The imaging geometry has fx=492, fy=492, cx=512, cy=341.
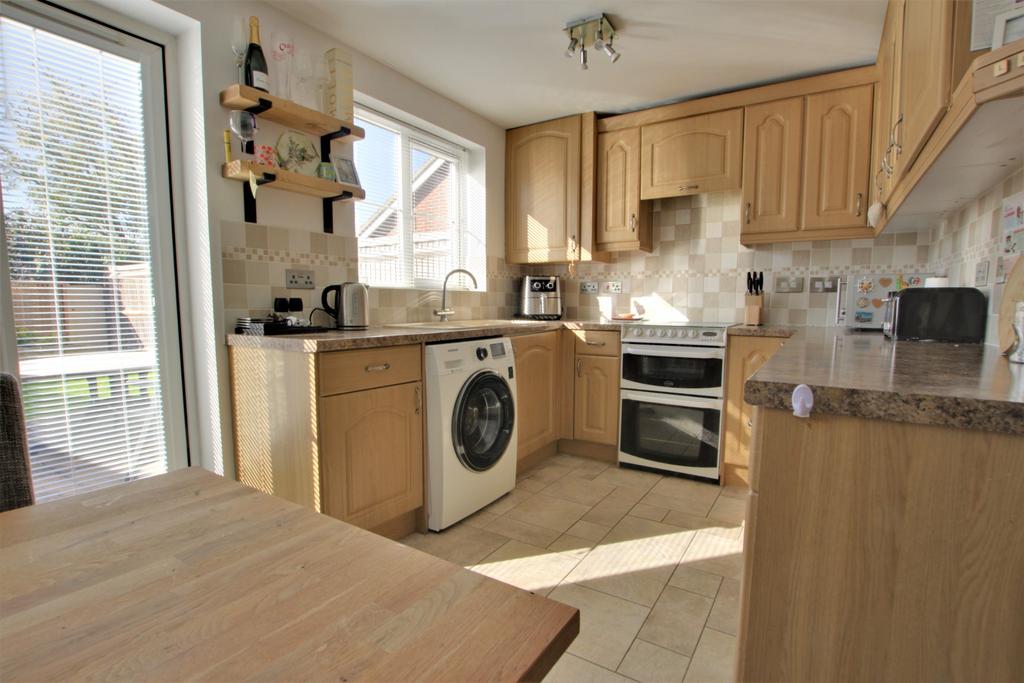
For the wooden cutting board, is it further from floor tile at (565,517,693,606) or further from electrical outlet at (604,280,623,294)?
electrical outlet at (604,280,623,294)

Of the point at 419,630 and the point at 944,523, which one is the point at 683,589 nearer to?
the point at 944,523

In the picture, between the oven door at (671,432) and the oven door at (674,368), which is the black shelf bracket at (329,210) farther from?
the oven door at (671,432)

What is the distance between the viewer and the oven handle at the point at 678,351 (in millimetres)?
2759

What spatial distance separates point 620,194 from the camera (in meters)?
3.31

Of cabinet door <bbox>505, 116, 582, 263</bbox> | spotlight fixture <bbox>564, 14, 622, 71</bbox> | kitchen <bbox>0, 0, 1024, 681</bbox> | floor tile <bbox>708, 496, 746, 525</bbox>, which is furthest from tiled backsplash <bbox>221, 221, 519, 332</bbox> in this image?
floor tile <bbox>708, 496, 746, 525</bbox>

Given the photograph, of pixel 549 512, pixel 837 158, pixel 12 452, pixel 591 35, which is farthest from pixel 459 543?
pixel 837 158

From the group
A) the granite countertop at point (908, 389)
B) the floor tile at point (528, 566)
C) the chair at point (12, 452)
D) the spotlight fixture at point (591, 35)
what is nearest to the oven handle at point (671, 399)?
the floor tile at point (528, 566)

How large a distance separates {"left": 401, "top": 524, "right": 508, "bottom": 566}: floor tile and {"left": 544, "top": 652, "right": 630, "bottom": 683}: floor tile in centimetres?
63

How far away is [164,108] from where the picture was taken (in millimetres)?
1931

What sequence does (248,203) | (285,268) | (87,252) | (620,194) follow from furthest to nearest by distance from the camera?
(620,194), (285,268), (248,203), (87,252)

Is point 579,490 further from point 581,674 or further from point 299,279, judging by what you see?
point 299,279

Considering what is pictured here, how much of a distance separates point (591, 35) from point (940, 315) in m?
1.86

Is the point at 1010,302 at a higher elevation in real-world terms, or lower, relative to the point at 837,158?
lower

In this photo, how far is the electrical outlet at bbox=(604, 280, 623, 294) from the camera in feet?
11.9
